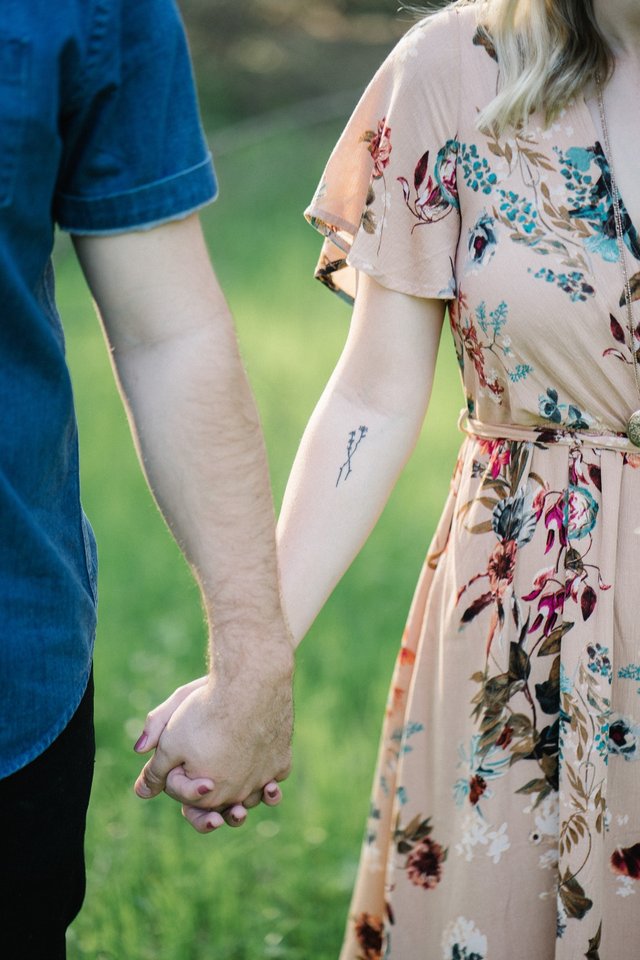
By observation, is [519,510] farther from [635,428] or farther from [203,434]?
[203,434]

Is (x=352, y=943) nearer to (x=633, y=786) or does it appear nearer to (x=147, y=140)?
(x=633, y=786)

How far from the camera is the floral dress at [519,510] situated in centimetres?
162

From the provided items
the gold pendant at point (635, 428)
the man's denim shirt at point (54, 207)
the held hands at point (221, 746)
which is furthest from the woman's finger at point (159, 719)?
the gold pendant at point (635, 428)

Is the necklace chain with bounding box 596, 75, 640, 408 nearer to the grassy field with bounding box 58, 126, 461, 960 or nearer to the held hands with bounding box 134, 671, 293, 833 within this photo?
the held hands with bounding box 134, 671, 293, 833

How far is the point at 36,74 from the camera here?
1129 mm

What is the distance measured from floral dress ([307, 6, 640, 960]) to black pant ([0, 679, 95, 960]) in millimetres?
545

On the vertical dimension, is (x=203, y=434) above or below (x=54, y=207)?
below

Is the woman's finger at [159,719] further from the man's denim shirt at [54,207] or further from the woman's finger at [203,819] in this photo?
the man's denim shirt at [54,207]

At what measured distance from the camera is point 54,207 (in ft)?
4.20

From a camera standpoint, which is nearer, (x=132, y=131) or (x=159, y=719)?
(x=132, y=131)

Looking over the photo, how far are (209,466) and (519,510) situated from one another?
1.61 feet

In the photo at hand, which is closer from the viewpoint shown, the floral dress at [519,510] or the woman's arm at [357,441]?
the floral dress at [519,510]

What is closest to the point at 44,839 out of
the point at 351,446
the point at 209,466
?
the point at 209,466

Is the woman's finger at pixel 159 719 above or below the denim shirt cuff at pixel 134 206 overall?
below
